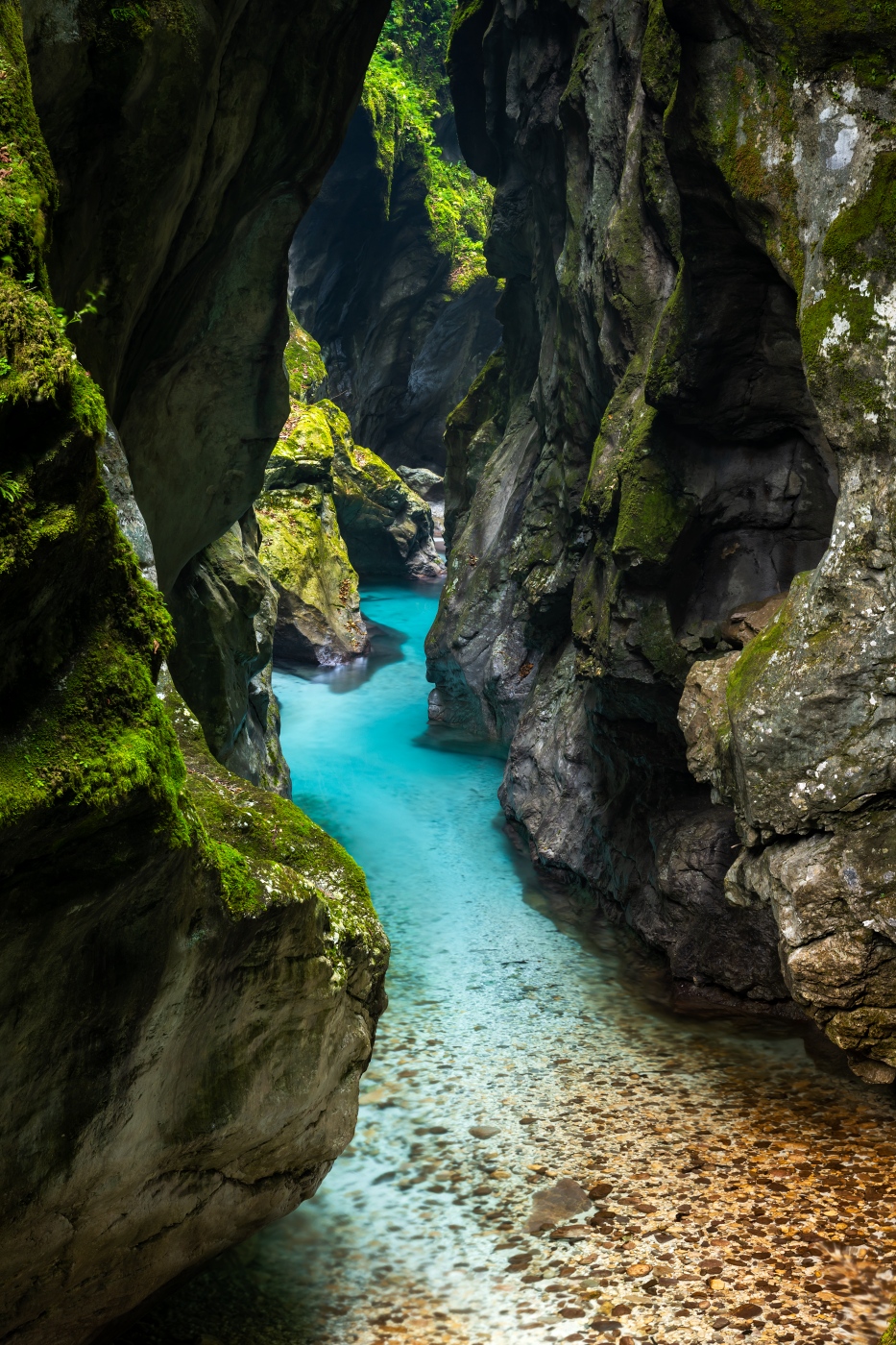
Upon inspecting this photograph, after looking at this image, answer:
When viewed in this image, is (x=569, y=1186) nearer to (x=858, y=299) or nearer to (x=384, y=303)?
(x=858, y=299)

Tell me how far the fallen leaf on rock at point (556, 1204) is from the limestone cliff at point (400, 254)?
3214 cm

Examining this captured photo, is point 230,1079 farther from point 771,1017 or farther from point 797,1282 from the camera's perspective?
point 771,1017

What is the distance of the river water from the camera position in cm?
559

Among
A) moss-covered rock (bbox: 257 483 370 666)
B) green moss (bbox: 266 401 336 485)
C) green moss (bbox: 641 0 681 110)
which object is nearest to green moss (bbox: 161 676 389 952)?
green moss (bbox: 641 0 681 110)

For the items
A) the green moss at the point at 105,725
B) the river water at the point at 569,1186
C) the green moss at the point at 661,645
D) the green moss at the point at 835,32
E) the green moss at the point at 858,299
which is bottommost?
the river water at the point at 569,1186

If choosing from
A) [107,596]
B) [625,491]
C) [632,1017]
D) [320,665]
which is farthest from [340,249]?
[107,596]

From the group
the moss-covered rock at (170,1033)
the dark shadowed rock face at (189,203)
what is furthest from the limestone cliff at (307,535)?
the moss-covered rock at (170,1033)

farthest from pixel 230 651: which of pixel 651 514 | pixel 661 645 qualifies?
pixel 651 514

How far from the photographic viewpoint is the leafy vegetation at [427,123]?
33.9 m

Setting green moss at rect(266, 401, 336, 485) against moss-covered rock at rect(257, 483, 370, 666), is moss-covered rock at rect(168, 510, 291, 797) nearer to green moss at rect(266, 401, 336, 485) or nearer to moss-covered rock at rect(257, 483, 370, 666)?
moss-covered rock at rect(257, 483, 370, 666)

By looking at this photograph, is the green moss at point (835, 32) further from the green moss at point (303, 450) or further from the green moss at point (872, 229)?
the green moss at point (303, 450)

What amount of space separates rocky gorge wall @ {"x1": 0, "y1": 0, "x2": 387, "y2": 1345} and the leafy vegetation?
28805mm

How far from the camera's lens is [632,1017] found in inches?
398

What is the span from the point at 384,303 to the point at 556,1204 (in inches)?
1448
